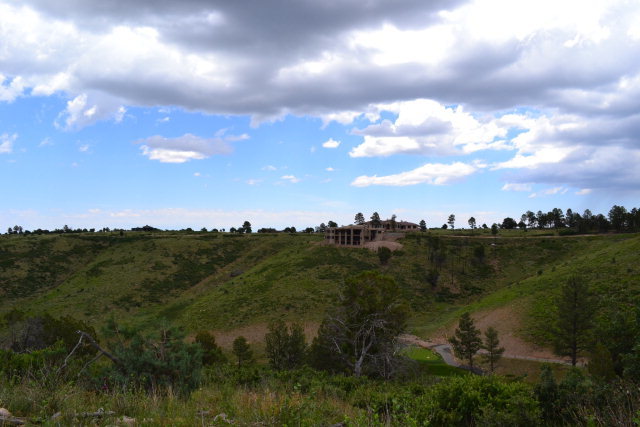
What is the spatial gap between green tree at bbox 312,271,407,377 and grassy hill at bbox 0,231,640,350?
23.4 meters

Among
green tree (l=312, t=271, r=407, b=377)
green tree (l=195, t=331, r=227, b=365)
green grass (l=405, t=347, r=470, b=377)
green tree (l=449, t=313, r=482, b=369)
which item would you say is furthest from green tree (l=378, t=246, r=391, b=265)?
green tree (l=312, t=271, r=407, b=377)

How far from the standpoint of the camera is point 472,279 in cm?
7238

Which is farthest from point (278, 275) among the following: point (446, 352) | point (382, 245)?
point (446, 352)

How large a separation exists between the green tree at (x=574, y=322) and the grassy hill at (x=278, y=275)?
757 cm

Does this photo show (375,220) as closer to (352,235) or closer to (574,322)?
(352,235)

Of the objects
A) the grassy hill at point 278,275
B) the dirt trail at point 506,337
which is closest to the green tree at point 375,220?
the grassy hill at point 278,275

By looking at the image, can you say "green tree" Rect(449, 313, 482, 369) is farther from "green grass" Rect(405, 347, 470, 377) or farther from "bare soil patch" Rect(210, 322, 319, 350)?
"bare soil patch" Rect(210, 322, 319, 350)

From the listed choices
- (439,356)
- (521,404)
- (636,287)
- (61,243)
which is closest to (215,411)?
(521,404)

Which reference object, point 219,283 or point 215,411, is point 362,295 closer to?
point 215,411

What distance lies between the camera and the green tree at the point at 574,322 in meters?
34.4

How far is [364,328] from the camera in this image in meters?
27.9

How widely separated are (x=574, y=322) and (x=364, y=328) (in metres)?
20.5

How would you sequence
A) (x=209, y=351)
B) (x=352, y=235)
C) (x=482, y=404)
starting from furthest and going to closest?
(x=352, y=235) → (x=209, y=351) → (x=482, y=404)

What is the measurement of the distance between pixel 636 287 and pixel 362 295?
111 ft
